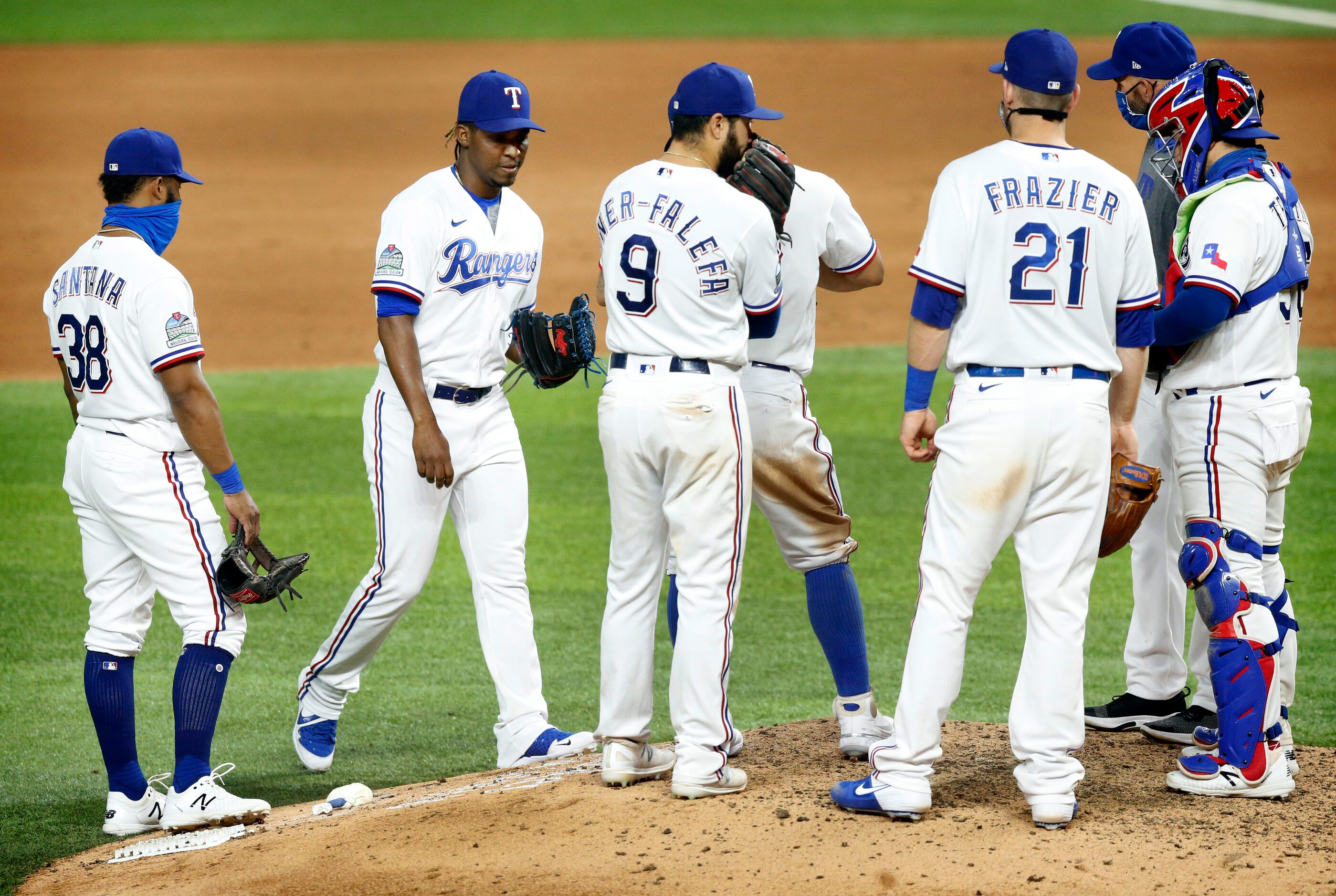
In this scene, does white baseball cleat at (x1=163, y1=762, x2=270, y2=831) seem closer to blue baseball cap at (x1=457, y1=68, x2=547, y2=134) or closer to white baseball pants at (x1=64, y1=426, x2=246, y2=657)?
white baseball pants at (x1=64, y1=426, x2=246, y2=657)

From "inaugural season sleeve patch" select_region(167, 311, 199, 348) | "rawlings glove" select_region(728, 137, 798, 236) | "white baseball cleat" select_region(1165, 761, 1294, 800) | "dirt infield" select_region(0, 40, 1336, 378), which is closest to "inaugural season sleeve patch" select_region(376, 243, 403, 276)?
"inaugural season sleeve patch" select_region(167, 311, 199, 348)

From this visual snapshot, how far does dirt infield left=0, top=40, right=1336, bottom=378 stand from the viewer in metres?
14.5

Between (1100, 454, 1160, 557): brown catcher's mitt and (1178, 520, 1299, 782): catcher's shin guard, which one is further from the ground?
(1100, 454, 1160, 557): brown catcher's mitt

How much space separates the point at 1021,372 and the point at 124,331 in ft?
8.58

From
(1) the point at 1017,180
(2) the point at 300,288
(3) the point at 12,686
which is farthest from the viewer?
(2) the point at 300,288

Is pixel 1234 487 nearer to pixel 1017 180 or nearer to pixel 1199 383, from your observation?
pixel 1199 383

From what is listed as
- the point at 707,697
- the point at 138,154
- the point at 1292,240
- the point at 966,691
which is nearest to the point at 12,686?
the point at 138,154

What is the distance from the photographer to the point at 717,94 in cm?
395

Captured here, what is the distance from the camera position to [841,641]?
15.0 ft

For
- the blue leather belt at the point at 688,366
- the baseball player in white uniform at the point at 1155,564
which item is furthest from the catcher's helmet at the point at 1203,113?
the blue leather belt at the point at 688,366

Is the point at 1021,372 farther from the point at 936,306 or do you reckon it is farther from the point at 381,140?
the point at 381,140

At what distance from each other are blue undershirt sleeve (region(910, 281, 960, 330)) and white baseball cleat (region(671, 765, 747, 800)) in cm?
137

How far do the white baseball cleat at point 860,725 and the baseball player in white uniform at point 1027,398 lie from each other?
1.99 ft

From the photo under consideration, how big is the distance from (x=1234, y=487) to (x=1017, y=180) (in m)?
1.14
